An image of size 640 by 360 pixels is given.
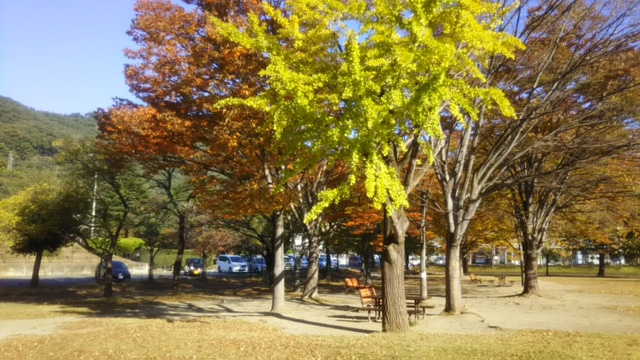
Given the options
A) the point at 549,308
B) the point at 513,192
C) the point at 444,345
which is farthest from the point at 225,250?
the point at 444,345

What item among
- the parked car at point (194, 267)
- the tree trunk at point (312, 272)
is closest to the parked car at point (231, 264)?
the parked car at point (194, 267)

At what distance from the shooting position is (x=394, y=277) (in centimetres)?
1062

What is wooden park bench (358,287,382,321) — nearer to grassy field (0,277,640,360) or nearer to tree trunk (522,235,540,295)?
grassy field (0,277,640,360)

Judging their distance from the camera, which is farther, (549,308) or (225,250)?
(225,250)

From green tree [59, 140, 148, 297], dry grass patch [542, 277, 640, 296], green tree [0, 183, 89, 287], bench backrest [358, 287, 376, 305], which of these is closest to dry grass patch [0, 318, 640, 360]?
bench backrest [358, 287, 376, 305]

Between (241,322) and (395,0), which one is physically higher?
(395,0)

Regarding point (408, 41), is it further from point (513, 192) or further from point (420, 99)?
point (513, 192)

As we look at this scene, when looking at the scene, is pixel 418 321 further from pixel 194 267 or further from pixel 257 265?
pixel 257 265

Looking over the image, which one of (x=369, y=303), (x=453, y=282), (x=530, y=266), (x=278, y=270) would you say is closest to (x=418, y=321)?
(x=369, y=303)

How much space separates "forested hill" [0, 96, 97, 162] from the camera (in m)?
90.2

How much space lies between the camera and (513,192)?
76.8ft

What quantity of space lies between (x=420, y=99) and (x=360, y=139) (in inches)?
46.9

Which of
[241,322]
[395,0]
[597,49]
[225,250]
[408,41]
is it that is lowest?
[241,322]

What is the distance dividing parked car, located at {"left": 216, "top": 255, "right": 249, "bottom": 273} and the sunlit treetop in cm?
3893
